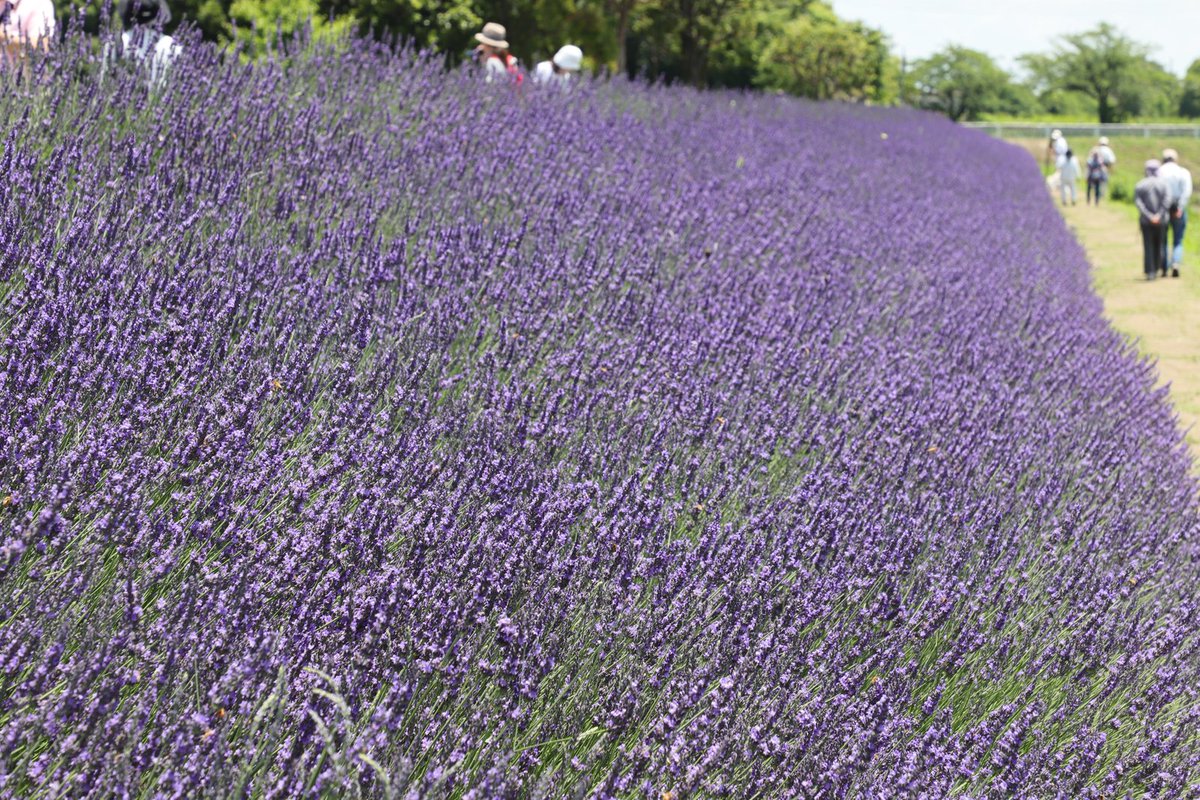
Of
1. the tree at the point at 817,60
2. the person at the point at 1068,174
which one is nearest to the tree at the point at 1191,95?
the tree at the point at 817,60

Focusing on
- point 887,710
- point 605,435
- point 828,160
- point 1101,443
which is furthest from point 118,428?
point 828,160

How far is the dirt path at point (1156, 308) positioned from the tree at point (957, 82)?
51963 millimetres

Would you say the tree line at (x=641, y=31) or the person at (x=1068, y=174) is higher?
the tree line at (x=641, y=31)

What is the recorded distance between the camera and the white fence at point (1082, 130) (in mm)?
50125

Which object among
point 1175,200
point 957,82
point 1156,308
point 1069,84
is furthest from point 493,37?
point 1069,84

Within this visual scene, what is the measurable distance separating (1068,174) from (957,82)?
50686 mm

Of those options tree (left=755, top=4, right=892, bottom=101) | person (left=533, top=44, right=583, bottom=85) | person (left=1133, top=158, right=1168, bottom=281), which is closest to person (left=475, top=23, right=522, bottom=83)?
person (left=533, top=44, right=583, bottom=85)

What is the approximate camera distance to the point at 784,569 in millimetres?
2539

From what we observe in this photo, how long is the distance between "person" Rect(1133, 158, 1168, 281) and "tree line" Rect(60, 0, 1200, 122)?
546cm

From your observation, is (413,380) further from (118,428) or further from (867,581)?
(867,581)

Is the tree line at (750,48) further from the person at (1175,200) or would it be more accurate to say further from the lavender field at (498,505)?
the person at (1175,200)

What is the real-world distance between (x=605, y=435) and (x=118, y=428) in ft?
4.11

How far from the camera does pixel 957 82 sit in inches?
2692

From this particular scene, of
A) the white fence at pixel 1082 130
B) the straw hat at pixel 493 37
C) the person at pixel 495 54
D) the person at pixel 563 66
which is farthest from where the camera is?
the white fence at pixel 1082 130
